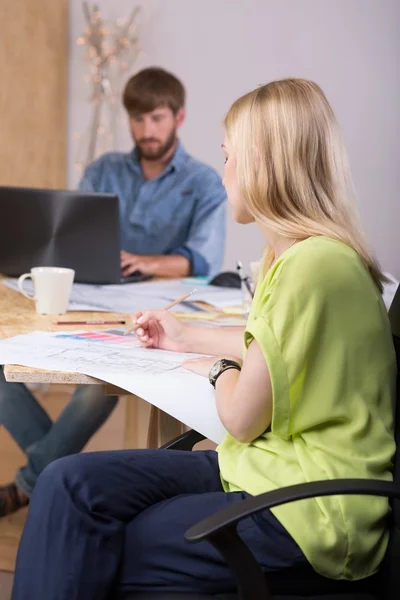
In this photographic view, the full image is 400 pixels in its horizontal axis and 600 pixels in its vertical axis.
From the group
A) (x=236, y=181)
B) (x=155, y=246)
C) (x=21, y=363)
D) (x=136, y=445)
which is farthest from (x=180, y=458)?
(x=155, y=246)

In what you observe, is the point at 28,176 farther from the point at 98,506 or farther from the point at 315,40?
the point at 98,506

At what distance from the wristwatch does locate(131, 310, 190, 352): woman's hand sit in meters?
0.27

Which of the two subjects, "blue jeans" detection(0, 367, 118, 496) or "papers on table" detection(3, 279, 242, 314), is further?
"blue jeans" detection(0, 367, 118, 496)

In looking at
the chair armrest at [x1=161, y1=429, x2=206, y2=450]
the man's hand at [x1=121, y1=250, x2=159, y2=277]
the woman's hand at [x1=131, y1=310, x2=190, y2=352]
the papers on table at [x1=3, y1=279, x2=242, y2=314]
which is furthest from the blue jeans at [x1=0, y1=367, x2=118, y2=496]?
the chair armrest at [x1=161, y1=429, x2=206, y2=450]

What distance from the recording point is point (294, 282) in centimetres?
112

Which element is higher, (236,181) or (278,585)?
(236,181)

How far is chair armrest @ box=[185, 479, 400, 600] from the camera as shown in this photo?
0.94m

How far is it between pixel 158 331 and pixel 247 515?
71 centimetres

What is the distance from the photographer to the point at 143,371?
1379 millimetres

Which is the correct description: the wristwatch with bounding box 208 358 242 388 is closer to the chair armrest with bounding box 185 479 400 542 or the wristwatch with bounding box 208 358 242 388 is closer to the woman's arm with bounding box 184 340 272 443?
the woman's arm with bounding box 184 340 272 443

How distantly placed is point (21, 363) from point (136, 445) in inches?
49.1

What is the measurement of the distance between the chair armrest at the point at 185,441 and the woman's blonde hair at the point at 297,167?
0.42 metres

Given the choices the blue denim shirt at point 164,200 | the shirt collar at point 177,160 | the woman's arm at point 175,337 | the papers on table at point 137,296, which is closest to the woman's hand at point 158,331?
the woman's arm at point 175,337

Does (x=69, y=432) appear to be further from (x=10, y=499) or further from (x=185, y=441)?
(x=185, y=441)
